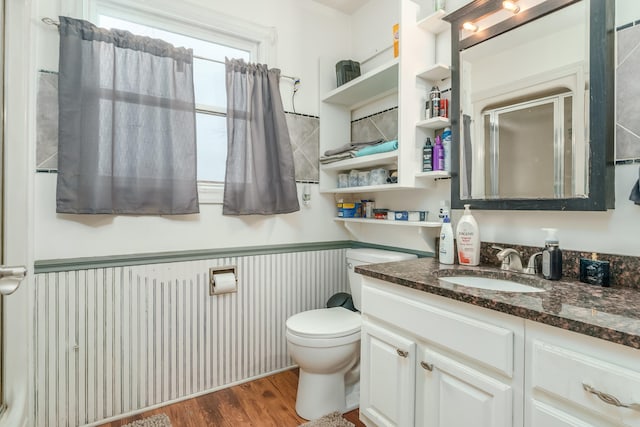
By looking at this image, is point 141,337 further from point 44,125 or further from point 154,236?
point 44,125

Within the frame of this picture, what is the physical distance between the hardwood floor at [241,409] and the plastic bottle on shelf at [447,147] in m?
1.37

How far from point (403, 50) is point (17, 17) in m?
1.54

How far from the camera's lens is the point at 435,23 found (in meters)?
1.73

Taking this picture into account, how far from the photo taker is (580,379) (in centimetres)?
79

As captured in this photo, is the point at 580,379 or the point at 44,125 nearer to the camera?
the point at 580,379

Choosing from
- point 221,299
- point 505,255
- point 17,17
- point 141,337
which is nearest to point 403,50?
point 505,255

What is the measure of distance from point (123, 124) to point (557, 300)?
1.94m

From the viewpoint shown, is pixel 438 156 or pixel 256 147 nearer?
pixel 438 156

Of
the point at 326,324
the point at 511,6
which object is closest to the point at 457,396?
the point at 326,324

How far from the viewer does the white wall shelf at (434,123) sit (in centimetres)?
165

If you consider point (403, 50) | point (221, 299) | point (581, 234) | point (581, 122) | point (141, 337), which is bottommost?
point (141, 337)

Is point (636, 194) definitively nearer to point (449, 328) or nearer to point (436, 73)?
point (449, 328)

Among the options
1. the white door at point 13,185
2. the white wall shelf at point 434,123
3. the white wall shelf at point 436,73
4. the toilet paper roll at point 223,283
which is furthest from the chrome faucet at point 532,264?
the white door at point 13,185

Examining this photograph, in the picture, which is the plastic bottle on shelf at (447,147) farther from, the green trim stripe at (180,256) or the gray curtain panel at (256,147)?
the gray curtain panel at (256,147)
